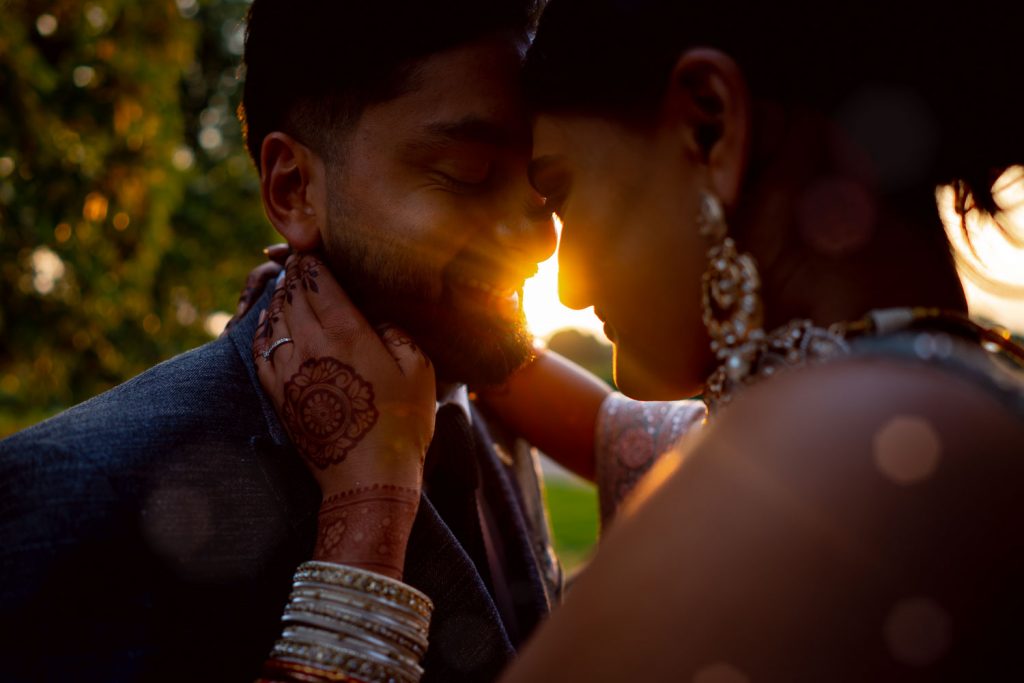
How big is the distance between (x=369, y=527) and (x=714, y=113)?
3.89 ft

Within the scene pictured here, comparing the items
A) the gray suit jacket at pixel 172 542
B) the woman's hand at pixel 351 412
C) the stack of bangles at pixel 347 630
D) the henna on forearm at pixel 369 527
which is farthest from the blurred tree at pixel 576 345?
the stack of bangles at pixel 347 630

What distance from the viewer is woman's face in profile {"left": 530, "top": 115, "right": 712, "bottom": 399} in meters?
1.55

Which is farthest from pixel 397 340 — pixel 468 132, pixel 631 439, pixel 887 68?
pixel 887 68

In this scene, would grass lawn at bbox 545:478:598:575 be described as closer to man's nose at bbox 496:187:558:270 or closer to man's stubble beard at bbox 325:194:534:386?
man's stubble beard at bbox 325:194:534:386

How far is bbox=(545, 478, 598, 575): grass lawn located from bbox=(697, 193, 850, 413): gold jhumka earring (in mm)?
8205

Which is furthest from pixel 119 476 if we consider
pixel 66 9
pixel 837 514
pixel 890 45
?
pixel 66 9

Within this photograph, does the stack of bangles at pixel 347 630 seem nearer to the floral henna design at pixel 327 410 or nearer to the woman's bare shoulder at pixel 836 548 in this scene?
the floral henna design at pixel 327 410

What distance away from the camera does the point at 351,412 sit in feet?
6.81

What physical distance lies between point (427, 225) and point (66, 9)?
5.73 m

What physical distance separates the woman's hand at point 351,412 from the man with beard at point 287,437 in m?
0.09

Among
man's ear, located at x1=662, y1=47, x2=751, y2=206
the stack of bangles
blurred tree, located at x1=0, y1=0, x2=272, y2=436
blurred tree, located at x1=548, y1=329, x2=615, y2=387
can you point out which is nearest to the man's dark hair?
man's ear, located at x1=662, y1=47, x2=751, y2=206

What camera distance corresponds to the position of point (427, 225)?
98.2 inches

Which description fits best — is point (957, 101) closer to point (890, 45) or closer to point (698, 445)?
point (890, 45)

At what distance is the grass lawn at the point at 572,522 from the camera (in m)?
12.8
